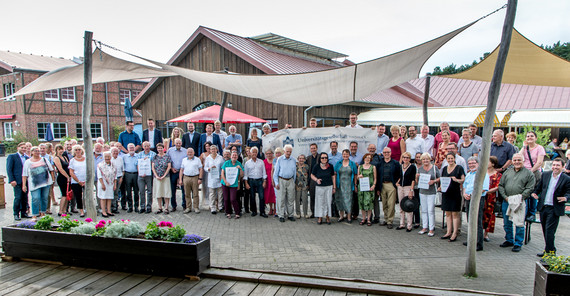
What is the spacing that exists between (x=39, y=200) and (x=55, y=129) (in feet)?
80.0

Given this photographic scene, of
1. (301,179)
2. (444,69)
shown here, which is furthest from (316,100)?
(444,69)

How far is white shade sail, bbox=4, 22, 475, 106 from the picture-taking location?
5242 mm

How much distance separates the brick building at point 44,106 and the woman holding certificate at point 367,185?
1005 inches

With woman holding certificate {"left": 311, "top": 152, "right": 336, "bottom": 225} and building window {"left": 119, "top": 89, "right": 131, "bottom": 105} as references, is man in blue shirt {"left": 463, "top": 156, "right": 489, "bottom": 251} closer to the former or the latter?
woman holding certificate {"left": 311, "top": 152, "right": 336, "bottom": 225}

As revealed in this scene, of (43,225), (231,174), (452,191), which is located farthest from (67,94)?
(452,191)

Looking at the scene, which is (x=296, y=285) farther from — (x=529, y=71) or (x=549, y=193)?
(x=529, y=71)

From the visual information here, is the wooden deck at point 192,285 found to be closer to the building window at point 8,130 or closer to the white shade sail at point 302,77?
the white shade sail at point 302,77

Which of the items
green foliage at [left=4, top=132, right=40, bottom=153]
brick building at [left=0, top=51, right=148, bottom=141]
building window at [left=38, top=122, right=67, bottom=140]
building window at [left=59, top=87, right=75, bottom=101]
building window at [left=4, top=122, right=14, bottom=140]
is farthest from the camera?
building window at [left=59, top=87, right=75, bottom=101]

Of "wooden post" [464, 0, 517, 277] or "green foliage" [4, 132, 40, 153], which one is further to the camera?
"green foliage" [4, 132, 40, 153]

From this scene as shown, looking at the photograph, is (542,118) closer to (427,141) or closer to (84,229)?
(427,141)

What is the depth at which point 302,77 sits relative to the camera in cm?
580

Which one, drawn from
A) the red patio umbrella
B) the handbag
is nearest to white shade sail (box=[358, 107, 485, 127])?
the red patio umbrella

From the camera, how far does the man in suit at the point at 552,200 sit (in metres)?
5.41

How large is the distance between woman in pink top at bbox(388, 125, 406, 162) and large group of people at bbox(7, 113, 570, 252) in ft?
0.08
